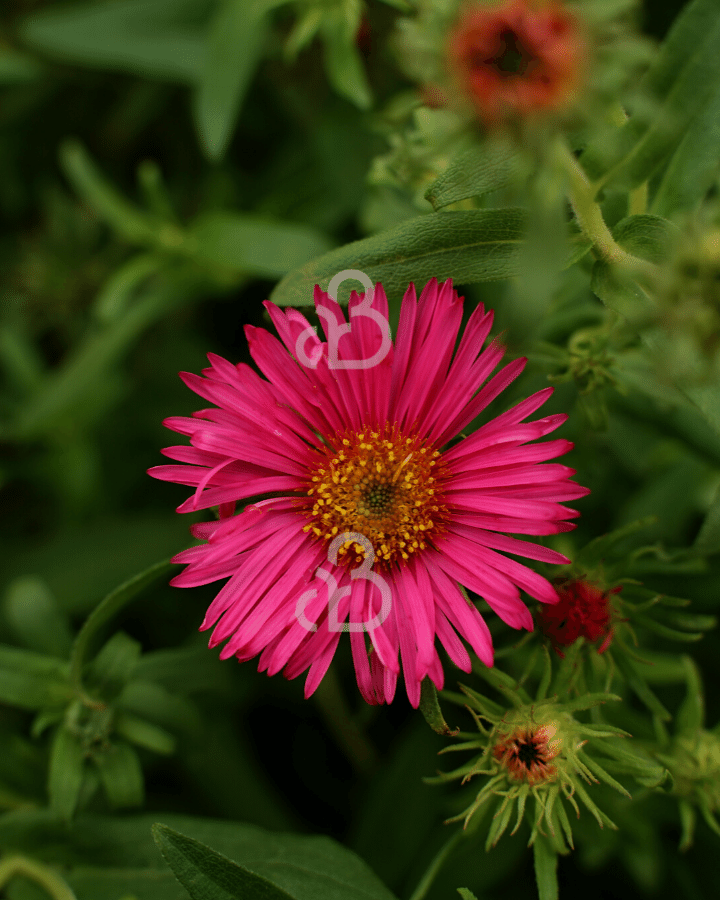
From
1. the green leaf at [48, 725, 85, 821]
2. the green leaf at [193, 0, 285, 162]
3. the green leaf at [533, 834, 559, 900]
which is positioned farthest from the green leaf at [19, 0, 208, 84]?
the green leaf at [533, 834, 559, 900]

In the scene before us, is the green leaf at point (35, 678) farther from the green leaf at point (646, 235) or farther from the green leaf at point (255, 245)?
the green leaf at point (646, 235)

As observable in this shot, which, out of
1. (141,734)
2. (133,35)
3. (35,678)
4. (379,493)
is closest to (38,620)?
(35,678)

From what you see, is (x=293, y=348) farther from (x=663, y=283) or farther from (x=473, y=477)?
(x=663, y=283)

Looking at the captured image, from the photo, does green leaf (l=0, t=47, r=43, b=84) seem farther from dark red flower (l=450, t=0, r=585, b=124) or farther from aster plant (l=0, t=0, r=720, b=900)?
dark red flower (l=450, t=0, r=585, b=124)

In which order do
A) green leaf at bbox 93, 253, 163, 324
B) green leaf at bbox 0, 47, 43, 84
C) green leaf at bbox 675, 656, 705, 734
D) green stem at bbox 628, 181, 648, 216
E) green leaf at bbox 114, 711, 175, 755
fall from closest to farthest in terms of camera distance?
green stem at bbox 628, 181, 648, 216 → green leaf at bbox 675, 656, 705, 734 → green leaf at bbox 114, 711, 175, 755 → green leaf at bbox 93, 253, 163, 324 → green leaf at bbox 0, 47, 43, 84

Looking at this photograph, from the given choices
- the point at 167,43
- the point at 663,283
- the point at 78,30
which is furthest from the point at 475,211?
the point at 78,30

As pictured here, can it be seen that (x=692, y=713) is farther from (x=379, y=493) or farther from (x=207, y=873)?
(x=207, y=873)

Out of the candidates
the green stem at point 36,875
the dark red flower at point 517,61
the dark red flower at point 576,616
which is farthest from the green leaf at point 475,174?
the green stem at point 36,875
